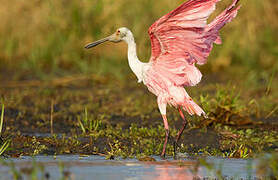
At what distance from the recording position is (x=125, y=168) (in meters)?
5.83

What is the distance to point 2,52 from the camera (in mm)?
13180

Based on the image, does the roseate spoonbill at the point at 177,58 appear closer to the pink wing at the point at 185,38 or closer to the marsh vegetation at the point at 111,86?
the pink wing at the point at 185,38

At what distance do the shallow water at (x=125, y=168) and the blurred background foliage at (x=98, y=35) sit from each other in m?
6.22

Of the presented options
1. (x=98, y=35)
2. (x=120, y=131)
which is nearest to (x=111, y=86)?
(x=98, y=35)

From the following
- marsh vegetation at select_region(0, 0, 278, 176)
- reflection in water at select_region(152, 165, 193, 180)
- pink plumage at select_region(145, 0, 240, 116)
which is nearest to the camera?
reflection in water at select_region(152, 165, 193, 180)

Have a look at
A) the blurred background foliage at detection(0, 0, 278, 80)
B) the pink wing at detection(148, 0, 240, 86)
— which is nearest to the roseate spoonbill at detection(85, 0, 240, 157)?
the pink wing at detection(148, 0, 240, 86)

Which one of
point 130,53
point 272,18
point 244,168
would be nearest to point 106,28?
point 272,18

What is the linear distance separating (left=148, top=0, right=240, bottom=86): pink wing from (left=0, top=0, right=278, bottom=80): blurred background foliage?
5.61 m

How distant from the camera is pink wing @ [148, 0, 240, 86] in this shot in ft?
20.5

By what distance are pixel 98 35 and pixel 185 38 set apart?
6.54 m

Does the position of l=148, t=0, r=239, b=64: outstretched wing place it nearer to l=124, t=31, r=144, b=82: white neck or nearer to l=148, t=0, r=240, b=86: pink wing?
l=148, t=0, r=240, b=86: pink wing

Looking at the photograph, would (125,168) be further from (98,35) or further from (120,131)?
(98,35)

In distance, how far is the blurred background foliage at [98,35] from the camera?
41.7 ft

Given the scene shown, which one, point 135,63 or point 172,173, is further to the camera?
point 135,63
